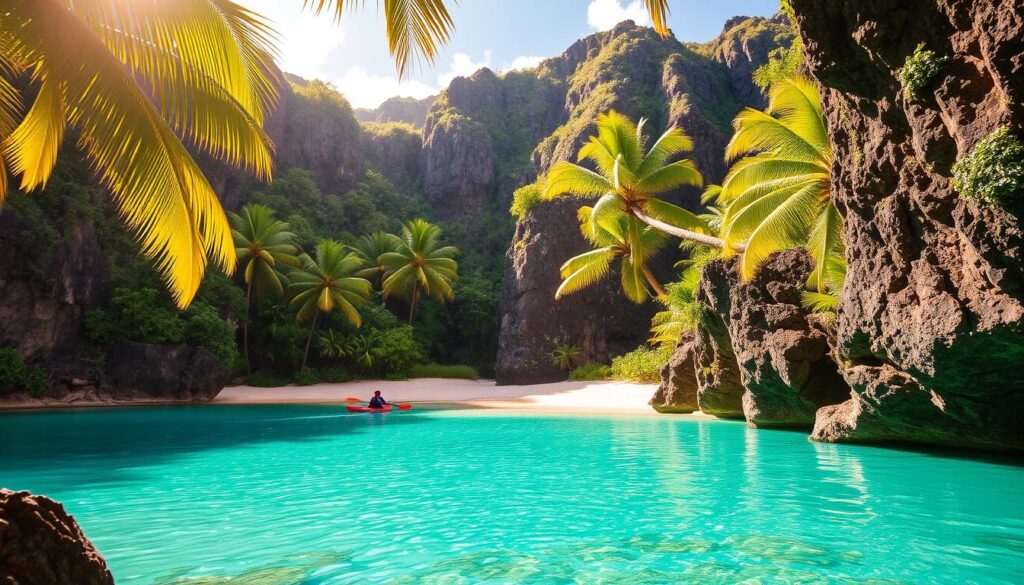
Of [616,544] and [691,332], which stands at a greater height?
[691,332]

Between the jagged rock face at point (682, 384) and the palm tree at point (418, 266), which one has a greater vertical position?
the palm tree at point (418, 266)

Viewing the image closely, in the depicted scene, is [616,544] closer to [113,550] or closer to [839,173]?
[113,550]

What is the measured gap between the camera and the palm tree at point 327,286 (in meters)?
31.0

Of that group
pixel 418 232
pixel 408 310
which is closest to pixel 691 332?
pixel 418 232

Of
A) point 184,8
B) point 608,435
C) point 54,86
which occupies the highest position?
point 184,8

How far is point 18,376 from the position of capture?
19688 millimetres

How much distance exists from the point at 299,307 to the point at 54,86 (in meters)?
29.7

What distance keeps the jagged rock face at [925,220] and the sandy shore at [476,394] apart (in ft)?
31.3

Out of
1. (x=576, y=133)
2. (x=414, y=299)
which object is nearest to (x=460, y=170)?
(x=576, y=133)

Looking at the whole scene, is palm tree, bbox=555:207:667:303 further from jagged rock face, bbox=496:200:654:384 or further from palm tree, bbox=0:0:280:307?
palm tree, bbox=0:0:280:307

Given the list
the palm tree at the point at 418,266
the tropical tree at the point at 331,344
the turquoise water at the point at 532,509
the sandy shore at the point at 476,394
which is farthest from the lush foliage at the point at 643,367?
the tropical tree at the point at 331,344

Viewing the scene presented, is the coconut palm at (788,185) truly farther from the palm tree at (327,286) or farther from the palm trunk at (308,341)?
the palm trunk at (308,341)

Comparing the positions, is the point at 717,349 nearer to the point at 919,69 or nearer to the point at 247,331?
the point at 919,69

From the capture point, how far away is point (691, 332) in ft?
59.8
